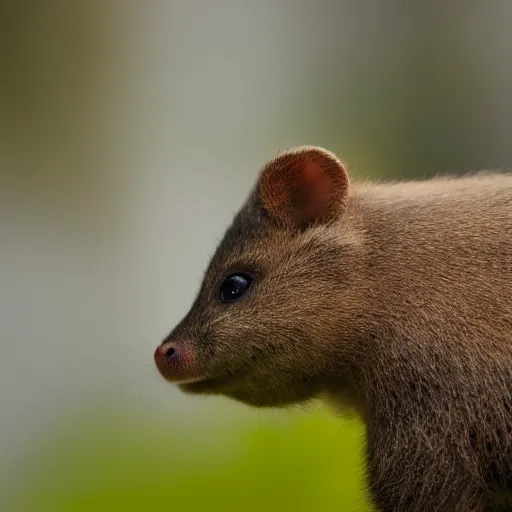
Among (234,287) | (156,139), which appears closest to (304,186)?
(234,287)

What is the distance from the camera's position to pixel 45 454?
3.26m

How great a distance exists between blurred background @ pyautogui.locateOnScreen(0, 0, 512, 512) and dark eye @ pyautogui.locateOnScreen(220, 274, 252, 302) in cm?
174

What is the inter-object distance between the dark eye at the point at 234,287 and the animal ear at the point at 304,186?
130 mm

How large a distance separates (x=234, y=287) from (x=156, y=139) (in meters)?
2.59

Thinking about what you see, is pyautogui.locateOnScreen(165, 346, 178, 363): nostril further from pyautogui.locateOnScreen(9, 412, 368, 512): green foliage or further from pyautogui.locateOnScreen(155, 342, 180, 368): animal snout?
pyautogui.locateOnScreen(9, 412, 368, 512): green foliage

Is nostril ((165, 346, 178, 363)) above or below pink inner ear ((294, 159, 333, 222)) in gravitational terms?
below

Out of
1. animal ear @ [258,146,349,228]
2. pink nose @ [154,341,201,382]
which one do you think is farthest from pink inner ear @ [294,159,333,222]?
pink nose @ [154,341,201,382]

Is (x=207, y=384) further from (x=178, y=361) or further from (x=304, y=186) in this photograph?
(x=304, y=186)

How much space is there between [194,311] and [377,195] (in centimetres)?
41

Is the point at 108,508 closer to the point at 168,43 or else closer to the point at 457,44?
the point at 168,43

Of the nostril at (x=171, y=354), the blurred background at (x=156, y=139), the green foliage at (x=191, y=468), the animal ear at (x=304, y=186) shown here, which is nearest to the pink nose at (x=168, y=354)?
the nostril at (x=171, y=354)

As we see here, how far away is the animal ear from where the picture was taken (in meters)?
1.58

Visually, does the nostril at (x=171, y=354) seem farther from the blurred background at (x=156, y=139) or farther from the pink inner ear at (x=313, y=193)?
the blurred background at (x=156, y=139)

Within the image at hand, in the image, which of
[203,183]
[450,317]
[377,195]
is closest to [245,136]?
[203,183]
